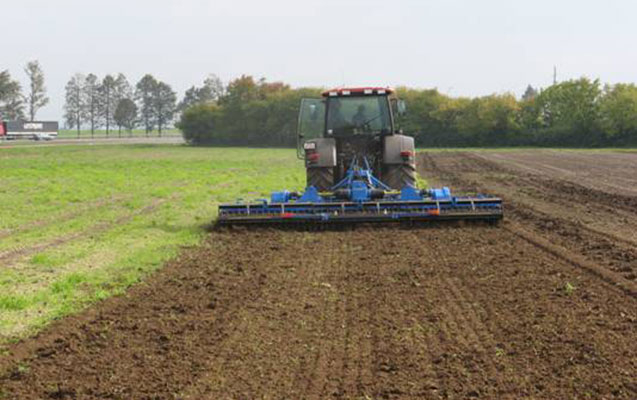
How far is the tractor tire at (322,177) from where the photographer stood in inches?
508

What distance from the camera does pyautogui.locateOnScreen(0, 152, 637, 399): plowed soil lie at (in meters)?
4.48

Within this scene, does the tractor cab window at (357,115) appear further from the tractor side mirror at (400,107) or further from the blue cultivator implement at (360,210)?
the blue cultivator implement at (360,210)

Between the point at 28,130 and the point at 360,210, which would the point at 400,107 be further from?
the point at 28,130

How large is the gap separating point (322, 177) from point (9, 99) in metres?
110

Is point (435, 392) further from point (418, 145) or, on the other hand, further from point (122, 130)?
point (122, 130)

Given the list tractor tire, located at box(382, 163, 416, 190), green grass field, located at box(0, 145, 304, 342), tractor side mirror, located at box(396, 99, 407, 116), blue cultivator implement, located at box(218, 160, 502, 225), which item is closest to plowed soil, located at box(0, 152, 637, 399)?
green grass field, located at box(0, 145, 304, 342)

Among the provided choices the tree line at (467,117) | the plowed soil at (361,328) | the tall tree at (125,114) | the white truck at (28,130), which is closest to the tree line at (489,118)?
the tree line at (467,117)

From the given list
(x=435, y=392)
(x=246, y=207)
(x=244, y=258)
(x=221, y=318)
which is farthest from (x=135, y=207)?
(x=435, y=392)

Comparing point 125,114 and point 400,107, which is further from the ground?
point 125,114

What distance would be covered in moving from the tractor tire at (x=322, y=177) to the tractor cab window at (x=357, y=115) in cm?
84

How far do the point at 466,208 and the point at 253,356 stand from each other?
720 cm

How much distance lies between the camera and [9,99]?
4333 inches

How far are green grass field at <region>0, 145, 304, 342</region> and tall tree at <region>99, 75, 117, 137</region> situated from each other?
372ft

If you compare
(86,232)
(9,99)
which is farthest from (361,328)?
(9,99)
